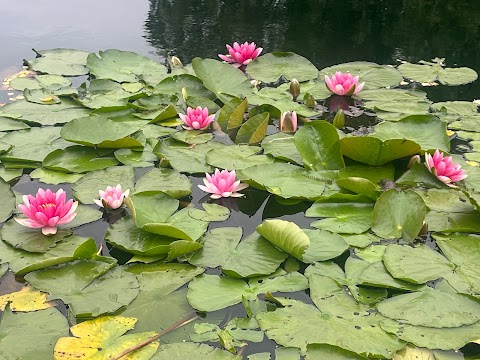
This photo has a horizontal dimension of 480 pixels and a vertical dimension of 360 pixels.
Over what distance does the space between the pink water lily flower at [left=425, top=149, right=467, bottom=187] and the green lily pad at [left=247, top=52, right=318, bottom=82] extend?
49.3 inches

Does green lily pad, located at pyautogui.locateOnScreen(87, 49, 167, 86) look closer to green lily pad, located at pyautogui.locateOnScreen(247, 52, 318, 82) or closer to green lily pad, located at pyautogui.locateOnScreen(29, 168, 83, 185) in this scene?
green lily pad, located at pyautogui.locateOnScreen(247, 52, 318, 82)

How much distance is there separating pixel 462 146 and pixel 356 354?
1558 millimetres

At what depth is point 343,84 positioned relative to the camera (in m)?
3.07

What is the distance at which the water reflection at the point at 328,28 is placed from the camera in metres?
3.93

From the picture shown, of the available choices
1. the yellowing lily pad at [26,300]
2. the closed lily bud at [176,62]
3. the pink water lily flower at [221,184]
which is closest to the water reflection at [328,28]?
the closed lily bud at [176,62]

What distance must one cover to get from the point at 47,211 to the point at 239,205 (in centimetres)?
73

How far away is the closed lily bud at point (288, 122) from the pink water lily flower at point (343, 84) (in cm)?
50

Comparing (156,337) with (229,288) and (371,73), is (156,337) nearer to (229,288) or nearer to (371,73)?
(229,288)

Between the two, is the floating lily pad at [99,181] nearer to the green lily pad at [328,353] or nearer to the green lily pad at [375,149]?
the green lily pad at [375,149]

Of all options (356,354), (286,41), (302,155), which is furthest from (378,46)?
(356,354)

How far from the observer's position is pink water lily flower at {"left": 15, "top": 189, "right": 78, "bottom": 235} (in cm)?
194

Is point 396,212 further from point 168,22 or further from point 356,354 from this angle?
point 168,22

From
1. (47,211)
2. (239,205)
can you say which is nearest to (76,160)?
(47,211)

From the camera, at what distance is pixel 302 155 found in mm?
2375
